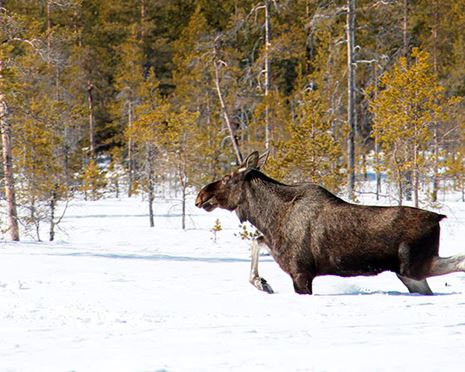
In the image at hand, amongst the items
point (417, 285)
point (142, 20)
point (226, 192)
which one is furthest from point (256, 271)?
point (142, 20)

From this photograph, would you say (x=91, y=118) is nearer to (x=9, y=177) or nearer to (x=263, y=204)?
(x=9, y=177)

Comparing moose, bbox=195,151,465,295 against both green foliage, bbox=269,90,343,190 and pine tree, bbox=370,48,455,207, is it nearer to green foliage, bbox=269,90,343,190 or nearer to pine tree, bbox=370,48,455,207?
green foliage, bbox=269,90,343,190

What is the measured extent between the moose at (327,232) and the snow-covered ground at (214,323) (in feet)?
1.06

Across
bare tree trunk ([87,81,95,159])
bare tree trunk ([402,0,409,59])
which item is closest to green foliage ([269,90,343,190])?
bare tree trunk ([402,0,409,59])

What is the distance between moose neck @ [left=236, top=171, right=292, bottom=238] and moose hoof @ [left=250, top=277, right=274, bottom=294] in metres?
0.57

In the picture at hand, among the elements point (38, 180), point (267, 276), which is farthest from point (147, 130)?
point (267, 276)

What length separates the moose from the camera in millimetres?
6637

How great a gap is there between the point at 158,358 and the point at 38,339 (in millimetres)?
1265

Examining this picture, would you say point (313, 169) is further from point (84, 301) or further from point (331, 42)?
point (331, 42)

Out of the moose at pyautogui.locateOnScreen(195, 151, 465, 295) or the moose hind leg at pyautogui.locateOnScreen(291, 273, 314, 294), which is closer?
the moose at pyautogui.locateOnScreen(195, 151, 465, 295)

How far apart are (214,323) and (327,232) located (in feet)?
7.32

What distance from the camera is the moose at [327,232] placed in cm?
664

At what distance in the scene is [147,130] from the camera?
30.5 m

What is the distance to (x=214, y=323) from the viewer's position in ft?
17.0
